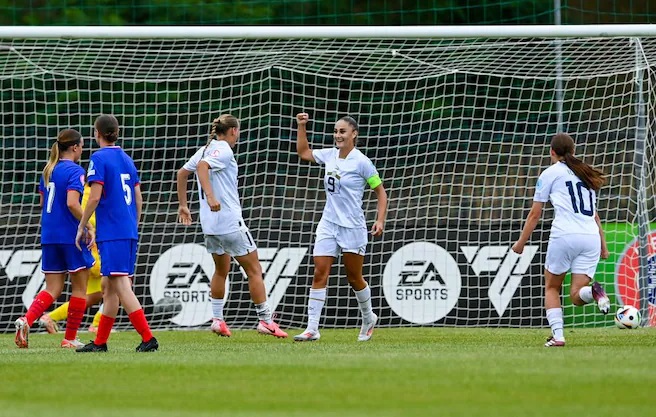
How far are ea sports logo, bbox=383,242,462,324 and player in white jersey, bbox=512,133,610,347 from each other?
12.8 ft

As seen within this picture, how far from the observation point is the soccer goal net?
1384cm

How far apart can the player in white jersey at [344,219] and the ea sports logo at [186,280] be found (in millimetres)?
3090

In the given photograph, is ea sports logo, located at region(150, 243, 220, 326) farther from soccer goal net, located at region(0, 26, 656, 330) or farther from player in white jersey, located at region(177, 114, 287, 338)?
player in white jersey, located at region(177, 114, 287, 338)

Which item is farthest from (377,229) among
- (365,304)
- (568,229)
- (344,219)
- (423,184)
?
(423,184)

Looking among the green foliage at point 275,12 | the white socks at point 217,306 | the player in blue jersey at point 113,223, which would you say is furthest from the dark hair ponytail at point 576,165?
the green foliage at point 275,12

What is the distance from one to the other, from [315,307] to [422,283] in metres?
3.10

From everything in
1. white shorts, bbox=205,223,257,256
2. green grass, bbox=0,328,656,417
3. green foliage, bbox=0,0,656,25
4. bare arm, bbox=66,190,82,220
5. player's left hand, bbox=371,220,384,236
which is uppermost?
green foliage, bbox=0,0,656,25

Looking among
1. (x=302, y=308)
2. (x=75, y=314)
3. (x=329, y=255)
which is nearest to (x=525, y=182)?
(x=302, y=308)

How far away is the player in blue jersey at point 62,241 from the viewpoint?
412 inches

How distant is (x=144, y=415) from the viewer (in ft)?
19.4

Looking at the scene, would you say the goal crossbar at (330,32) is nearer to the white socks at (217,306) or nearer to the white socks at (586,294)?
the white socks at (217,306)

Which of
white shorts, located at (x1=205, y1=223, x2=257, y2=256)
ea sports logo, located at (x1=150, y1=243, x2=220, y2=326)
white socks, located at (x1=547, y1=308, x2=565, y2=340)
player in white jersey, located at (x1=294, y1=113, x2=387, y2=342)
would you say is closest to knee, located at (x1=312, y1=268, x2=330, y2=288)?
player in white jersey, located at (x1=294, y1=113, x2=387, y2=342)

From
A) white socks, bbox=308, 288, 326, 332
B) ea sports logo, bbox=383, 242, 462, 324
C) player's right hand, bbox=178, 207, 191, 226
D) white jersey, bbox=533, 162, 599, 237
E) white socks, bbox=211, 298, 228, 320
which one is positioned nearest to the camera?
white jersey, bbox=533, 162, 599, 237

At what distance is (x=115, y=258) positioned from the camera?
914 cm
